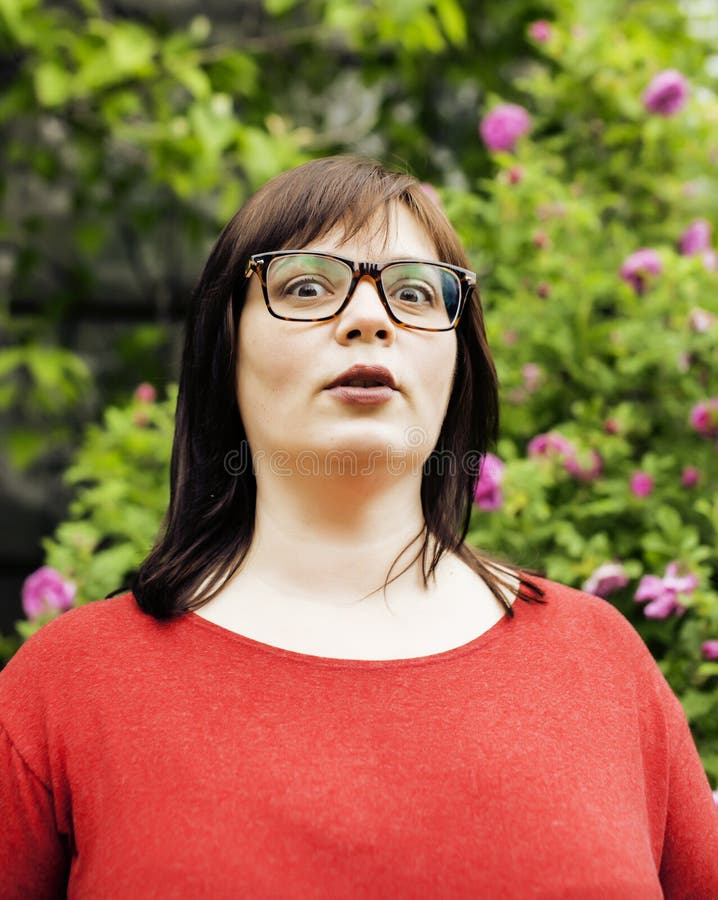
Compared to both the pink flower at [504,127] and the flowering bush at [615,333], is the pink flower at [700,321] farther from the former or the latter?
the pink flower at [504,127]

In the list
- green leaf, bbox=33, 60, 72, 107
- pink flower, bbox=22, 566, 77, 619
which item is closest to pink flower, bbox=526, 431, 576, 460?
pink flower, bbox=22, 566, 77, 619

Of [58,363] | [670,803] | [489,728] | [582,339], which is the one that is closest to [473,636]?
[489,728]

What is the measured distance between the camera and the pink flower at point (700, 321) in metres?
2.06

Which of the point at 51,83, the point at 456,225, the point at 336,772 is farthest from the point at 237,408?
the point at 51,83

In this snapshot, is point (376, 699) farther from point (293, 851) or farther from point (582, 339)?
point (582, 339)

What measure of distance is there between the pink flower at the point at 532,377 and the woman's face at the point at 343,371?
0.95 m

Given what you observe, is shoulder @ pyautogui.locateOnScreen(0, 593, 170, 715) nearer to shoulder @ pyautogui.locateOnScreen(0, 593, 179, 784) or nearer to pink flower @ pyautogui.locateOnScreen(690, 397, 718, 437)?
shoulder @ pyautogui.locateOnScreen(0, 593, 179, 784)

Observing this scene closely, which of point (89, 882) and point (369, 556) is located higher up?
point (369, 556)

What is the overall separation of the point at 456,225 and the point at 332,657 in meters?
1.51

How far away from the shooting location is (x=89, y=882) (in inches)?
42.5

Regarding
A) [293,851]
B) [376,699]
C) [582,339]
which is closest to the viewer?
[293,851]

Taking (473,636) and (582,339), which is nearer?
(473,636)

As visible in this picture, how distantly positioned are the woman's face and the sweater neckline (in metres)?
0.22

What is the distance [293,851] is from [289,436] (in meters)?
0.47
